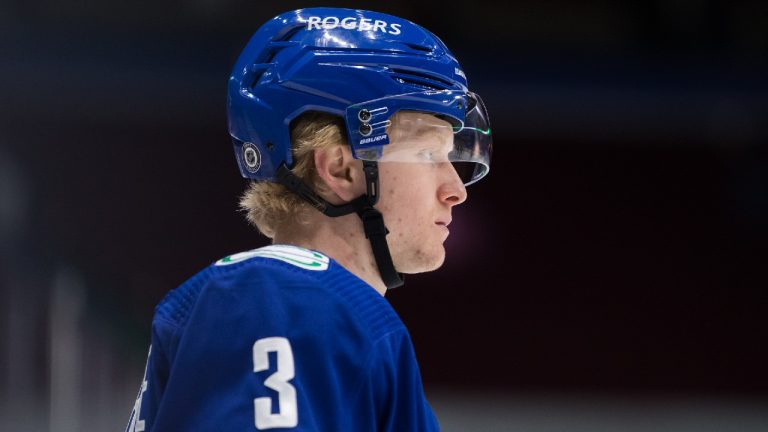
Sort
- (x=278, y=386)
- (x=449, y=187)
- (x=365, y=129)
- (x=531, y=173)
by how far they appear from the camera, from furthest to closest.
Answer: (x=531, y=173) → (x=449, y=187) → (x=365, y=129) → (x=278, y=386)

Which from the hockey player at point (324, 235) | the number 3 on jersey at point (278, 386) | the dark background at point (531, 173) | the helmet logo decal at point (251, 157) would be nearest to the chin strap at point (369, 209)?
the hockey player at point (324, 235)

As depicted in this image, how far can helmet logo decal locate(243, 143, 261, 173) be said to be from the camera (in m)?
1.84

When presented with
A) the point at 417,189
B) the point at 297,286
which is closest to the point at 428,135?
the point at 417,189

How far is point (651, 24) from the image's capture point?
753cm

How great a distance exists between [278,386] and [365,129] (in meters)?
0.59

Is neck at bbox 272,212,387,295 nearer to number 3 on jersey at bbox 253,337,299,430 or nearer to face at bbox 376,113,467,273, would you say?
face at bbox 376,113,467,273

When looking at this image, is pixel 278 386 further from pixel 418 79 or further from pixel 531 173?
pixel 531 173

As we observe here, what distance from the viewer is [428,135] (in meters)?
1.80

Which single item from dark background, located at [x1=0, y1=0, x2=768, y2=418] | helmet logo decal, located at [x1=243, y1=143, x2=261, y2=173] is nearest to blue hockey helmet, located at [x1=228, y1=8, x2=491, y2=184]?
helmet logo decal, located at [x1=243, y1=143, x2=261, y2=173]

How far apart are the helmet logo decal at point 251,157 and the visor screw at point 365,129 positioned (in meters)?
0.25

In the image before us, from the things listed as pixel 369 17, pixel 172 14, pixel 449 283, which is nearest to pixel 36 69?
pixel 172 14

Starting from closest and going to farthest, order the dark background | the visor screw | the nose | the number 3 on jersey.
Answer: the number 3 on jersey, the visor screw, the nose, the dark background

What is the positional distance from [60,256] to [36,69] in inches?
65.7

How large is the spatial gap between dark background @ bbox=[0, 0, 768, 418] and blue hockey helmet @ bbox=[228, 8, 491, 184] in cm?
442
